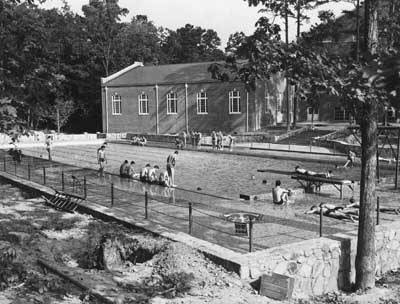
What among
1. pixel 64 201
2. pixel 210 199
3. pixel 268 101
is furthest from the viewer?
pixel 268 101

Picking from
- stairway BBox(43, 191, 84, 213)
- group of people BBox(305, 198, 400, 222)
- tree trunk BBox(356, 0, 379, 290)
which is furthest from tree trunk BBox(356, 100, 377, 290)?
stairway BBox(43, 191, 84, 213)

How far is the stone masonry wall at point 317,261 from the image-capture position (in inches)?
420

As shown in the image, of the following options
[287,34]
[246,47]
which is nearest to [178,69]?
[287,34]

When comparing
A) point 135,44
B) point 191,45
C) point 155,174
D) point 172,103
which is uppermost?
point 191,45

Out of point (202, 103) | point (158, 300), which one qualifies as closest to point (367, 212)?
point (158, 300)

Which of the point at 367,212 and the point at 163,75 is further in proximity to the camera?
the point at 163,75

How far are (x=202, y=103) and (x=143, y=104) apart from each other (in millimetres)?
8738

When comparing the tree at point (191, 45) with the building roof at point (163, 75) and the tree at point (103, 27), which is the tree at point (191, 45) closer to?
the tree at point (103, 27)

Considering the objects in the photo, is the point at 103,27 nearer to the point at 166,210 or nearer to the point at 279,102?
the point at 279,102

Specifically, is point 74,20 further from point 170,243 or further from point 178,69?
point 170,243

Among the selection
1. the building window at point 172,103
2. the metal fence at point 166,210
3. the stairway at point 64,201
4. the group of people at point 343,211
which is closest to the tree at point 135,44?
the building window at point 172,103

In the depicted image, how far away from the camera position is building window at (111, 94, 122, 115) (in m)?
63.3

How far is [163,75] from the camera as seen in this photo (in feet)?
200

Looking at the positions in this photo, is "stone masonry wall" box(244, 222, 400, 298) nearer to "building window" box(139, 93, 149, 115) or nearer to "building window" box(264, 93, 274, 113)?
"building window" box(264, 93, 274, 113)
